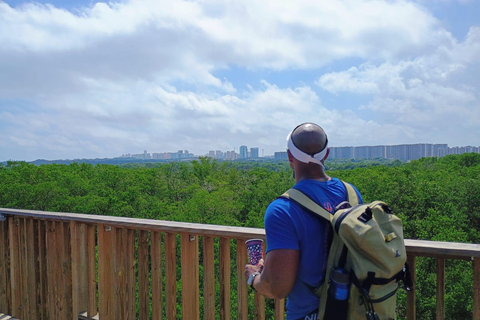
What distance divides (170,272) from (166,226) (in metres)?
0.29

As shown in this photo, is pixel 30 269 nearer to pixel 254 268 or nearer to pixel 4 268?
pixel 4 268

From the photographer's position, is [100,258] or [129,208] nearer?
[100,258]

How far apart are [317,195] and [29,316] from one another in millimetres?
2886

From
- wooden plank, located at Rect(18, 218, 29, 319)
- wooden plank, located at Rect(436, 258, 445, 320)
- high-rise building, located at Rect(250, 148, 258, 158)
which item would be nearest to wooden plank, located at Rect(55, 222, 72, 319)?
wooden plank, located at Rect(18, 218, 29, 319)

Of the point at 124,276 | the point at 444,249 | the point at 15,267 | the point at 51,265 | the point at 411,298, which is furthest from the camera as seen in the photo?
the point at 15,267

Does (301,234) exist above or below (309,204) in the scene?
below

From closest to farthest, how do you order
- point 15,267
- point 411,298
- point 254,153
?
point 411,298 → point 15,267 → point 254,153

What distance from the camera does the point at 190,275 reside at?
238cm

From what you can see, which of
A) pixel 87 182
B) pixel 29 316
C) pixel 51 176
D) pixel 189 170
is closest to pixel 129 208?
pixel 87 182

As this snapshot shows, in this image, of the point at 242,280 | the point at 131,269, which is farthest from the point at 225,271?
the point at 131,269

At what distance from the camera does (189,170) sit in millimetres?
49875

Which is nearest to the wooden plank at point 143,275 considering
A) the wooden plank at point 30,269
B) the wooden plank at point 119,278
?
the wooden plank at point 119,278

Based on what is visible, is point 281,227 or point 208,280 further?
point 208,280

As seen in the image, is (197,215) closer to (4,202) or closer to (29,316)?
(4,202)
